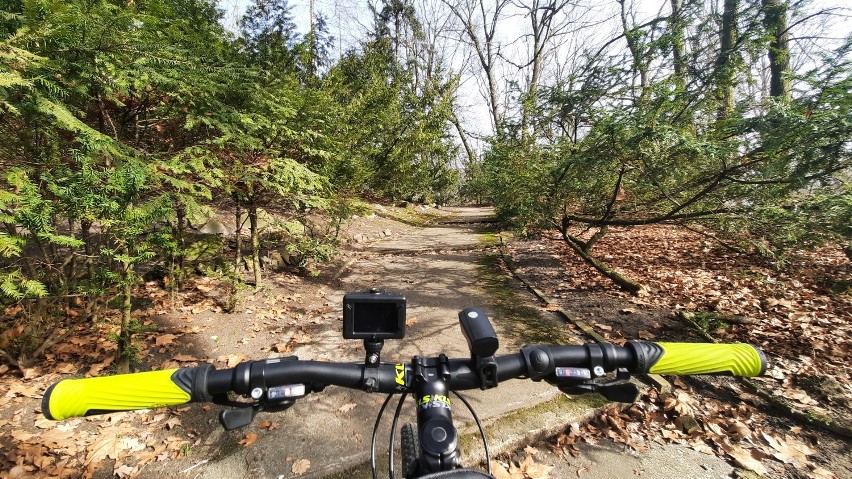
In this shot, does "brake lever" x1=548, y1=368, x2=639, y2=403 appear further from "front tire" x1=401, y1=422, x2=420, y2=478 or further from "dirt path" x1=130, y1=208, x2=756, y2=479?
"dirt path" x1=130, y1=208, x2=756, y2=479

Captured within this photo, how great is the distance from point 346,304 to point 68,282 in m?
3.91

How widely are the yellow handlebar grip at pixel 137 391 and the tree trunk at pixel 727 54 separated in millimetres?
5823

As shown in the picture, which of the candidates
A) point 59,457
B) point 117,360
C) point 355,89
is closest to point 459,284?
point 117,360

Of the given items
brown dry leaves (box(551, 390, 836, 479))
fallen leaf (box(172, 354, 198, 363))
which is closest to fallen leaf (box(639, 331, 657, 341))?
brown dry leaves (box(551, 390, 836, 479))

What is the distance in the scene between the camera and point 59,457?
2482 mm

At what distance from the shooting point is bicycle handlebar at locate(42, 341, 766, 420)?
3.80ft

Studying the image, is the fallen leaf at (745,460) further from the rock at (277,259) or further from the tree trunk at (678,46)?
the rock at (277,259)

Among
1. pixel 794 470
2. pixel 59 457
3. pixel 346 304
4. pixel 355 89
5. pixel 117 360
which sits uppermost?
pixel 355 89

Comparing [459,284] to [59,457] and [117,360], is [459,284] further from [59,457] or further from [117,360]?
[59,457]

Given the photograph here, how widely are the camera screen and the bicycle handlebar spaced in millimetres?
156

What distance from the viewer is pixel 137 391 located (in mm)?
1172

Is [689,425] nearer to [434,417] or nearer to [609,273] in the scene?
[434,417]

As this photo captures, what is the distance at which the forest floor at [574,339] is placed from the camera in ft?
8.49

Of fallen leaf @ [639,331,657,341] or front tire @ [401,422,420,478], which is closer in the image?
front tire @ [401,422,420,478]
